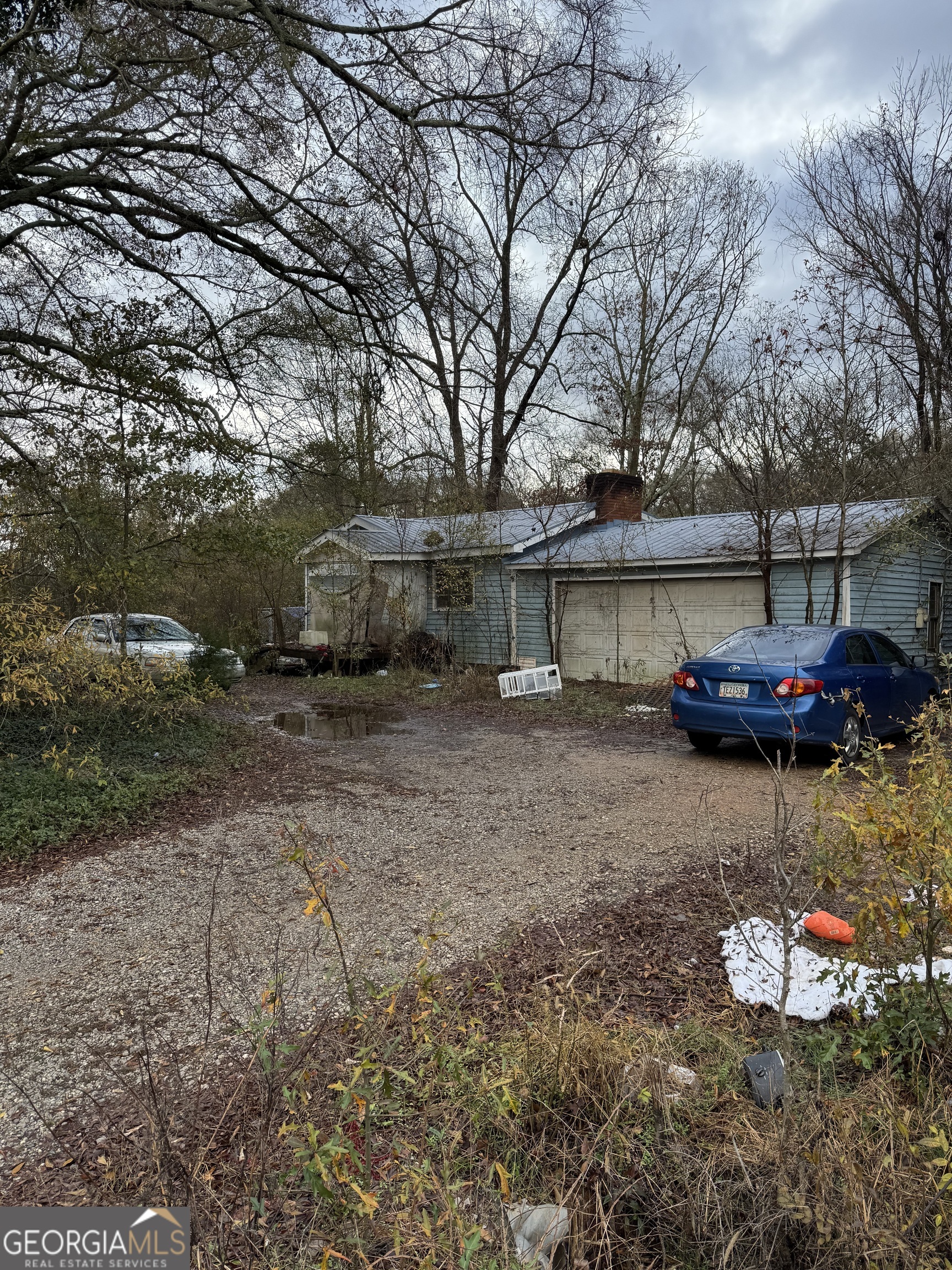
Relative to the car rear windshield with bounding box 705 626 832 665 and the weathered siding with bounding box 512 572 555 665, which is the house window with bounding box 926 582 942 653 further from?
the car rear windshield with bounding box 705 626 832 665

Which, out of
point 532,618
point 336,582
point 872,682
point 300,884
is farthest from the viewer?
point 336,582

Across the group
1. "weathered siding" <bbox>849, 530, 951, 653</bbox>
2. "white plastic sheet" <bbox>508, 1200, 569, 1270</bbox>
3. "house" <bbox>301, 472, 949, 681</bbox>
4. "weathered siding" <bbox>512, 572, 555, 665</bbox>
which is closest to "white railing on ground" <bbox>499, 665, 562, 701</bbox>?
"house" <bbox>301, 472, 949, 681</bbox>

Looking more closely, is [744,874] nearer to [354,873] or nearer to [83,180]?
[354,873]

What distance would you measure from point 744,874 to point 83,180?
7936 mm

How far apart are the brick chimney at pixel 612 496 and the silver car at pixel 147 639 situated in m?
A: 9.49

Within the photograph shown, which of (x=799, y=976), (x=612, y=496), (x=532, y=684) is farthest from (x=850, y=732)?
(x=612, y=496)

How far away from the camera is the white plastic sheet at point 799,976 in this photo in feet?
10.00

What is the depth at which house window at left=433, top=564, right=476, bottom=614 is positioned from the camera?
58.3ft

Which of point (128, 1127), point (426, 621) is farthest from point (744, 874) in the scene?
point (426, 621)

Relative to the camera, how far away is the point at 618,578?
51.3 feet

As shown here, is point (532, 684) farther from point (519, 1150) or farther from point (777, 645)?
point (519, 1150)

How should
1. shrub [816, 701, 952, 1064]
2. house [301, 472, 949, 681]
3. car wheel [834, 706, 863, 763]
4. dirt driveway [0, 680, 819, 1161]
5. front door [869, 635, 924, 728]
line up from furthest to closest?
1. house [301, 472, 949, 681]
2. front door [869, 635, 924, 728]
3. car wheel [834, 706, 863, 763]
4. dirt driveway [0, 680, 819, 1161]
5. shrub [816, 701, 952, 1064]

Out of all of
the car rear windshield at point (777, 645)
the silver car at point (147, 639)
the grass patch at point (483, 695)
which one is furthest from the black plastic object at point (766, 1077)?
the grass patch at point (483, 695)

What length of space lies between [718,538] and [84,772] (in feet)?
40.1
